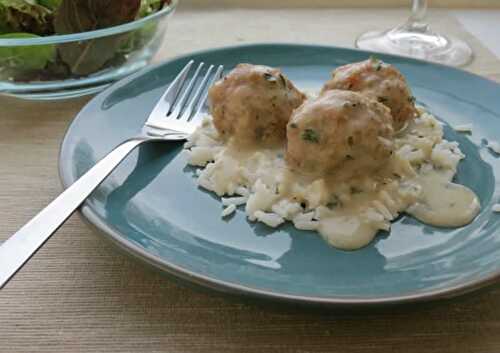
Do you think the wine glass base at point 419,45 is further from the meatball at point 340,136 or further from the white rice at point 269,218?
the white rice at point 269,218

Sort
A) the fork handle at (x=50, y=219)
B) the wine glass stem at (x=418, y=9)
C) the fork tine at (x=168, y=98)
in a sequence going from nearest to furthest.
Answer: the fork handle at (x=50, y=219) → the fork tine at (x=168, y=98) → the wine glass stem at (x=418, y=9)

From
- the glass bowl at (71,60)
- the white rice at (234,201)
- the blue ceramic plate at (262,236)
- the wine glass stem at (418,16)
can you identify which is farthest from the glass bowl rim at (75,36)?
the wine glass stem at (418,16)

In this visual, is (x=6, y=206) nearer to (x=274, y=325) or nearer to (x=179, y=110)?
(x=179, y=110)

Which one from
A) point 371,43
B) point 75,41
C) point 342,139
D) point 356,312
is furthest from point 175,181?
point 371,43

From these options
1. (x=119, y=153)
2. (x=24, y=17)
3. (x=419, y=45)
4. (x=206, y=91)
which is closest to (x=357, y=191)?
(x=119, y=153)

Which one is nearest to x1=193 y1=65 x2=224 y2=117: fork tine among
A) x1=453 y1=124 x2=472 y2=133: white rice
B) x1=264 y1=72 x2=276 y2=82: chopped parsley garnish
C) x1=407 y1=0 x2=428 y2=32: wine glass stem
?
x1=264 y1=72 x2=276 y2=82: chopped parsley garnish

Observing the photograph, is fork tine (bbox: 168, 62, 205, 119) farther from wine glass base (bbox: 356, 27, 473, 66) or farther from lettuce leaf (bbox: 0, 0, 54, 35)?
wine glass base (bbox: 356, 27, 473, 66)

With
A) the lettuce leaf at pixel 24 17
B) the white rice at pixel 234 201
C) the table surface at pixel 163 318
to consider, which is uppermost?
the lettuce leaf at pixel 24 17
